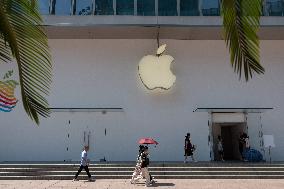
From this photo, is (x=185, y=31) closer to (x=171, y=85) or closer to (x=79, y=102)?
(x=171, y=85)

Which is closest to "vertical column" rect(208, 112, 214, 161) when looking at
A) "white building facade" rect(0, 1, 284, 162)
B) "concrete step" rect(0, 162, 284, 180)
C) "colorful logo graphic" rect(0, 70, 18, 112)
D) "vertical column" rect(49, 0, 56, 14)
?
"white building facade" rect(0, 1, 284, 162)

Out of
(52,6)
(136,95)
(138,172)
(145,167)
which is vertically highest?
(52,6)

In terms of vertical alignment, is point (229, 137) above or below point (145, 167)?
above

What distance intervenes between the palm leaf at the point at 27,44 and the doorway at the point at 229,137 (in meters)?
20.8

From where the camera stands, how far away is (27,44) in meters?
3.46

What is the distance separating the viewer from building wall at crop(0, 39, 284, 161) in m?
21.4

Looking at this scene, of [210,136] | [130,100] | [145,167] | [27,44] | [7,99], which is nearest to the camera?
[27,44]

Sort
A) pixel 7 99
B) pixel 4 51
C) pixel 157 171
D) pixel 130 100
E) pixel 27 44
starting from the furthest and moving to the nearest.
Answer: pixel 130 100 → pixel 7 99 → pixel 157 171 → pixel 4 51 → pixel 27 44

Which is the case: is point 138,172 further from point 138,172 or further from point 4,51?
point 4,51

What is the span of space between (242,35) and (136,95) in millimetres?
18984

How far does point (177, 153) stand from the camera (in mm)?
21219

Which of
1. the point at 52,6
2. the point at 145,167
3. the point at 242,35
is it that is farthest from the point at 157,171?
the point at 242,35

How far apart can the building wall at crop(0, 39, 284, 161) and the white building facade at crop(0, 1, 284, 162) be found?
6 cm

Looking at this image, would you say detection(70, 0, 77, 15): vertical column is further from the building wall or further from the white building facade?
the building wall
